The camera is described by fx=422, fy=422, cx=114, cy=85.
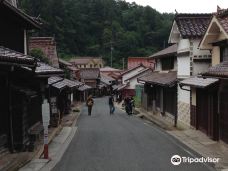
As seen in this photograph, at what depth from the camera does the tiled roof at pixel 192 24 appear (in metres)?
23.9

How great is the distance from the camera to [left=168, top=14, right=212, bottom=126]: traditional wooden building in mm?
23938

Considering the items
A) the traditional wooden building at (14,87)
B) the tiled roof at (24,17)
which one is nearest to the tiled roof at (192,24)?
the tiled roof at (24,17)

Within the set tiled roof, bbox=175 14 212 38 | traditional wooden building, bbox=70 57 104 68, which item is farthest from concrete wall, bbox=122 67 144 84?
traditional wooden building, bbox=70 57 104 68

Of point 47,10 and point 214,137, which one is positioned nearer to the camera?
point 214,137

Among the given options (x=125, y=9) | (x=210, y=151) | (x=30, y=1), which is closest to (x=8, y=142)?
(x=210, y=151)

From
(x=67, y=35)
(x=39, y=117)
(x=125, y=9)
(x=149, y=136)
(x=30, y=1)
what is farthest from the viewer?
(x=125, y=9)

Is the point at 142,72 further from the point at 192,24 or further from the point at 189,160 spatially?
the point at 189,160

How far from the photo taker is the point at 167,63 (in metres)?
35.9

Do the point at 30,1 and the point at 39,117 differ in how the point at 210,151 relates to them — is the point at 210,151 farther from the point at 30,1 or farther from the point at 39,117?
the point at 30,1

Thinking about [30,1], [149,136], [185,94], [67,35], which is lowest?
[149,136]

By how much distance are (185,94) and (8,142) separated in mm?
13449

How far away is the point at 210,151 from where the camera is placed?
15727 millimetres

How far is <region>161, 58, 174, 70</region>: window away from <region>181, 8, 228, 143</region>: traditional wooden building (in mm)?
11619

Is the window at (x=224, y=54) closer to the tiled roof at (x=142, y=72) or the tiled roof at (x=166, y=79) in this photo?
the tiled roof at (x=166, y=79)
